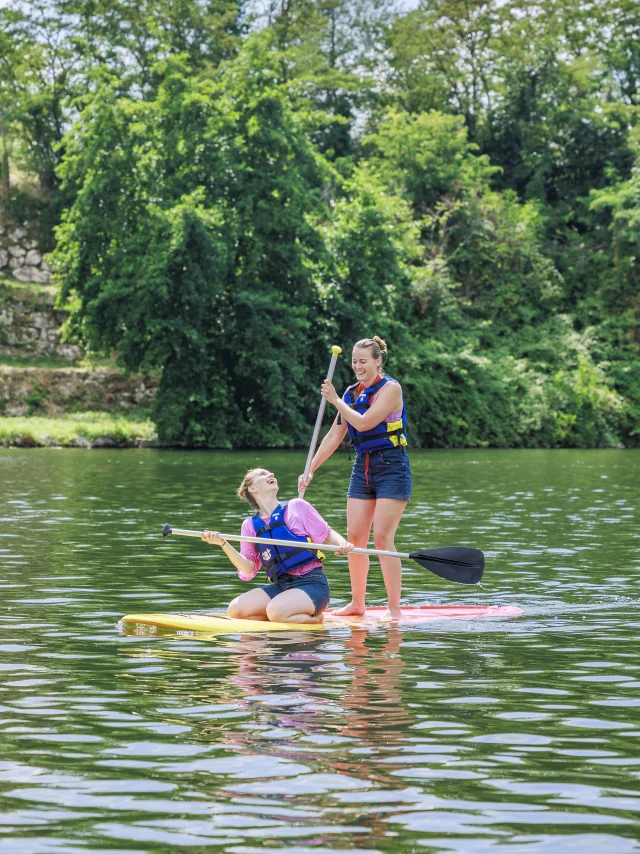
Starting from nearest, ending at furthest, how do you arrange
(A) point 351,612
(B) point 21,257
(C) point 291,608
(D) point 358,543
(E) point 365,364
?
(C) point 291,608 < (E) point 365,364 < (A) point 351,612 < (D) point 358,543 < (B) point 21,257

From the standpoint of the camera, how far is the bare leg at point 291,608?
32.7 feet

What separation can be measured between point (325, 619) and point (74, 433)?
30.0 m

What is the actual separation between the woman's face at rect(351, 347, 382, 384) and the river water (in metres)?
1.86

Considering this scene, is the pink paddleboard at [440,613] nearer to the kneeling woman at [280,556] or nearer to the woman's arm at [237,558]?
the kneeling woman at [280,556]

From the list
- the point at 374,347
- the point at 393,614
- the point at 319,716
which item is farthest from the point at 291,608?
the point at 319,716

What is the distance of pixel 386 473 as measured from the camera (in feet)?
34.1

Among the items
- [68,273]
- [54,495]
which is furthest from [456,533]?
[68,273]

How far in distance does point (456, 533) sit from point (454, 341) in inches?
1267

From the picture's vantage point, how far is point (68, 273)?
40969 millimetres

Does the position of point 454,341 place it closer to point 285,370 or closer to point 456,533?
point 285,370

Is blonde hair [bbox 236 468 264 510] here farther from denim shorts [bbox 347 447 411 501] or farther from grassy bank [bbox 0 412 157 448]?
grassy bank [bbox 0 412 157 448]

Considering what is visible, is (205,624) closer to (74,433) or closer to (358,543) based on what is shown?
(358,543)

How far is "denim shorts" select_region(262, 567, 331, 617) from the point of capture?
10.1 m

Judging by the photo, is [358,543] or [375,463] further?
[358,543]
